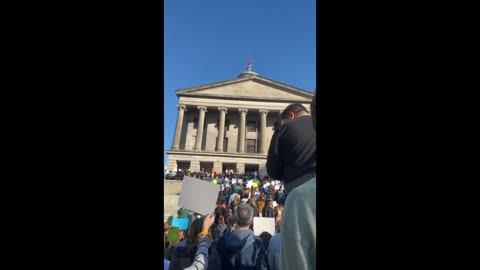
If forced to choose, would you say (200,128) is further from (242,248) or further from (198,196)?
(242,248)

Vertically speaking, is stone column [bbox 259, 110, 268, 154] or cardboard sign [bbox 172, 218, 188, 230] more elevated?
stone column [bbox 259, 110, 268, 154]

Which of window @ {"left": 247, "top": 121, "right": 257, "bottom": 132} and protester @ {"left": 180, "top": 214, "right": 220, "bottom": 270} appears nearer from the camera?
protester @ {"left": 180, "top": 214, "right": 220, "bottom": 270}

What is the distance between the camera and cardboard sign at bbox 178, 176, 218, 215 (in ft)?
9.64

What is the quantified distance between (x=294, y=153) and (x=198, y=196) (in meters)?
1.11

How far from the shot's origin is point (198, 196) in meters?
2.99

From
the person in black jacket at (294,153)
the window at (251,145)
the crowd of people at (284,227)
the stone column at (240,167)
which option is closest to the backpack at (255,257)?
the crowd of people at (284,227)

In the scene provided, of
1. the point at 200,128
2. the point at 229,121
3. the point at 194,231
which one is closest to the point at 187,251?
the point at 194,231

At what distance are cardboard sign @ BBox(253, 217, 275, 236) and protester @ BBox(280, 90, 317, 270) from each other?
162 centimetres

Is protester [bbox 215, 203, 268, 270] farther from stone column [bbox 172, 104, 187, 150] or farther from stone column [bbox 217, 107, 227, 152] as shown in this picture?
stone column [bbox 172, 104, 187, 150]

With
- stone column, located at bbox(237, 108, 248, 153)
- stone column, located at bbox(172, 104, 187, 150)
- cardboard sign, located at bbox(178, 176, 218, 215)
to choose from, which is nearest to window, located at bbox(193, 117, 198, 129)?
stone column, located at bbox(172, 104, 187, 150)

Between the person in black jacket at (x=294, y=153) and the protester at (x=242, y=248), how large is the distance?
1.94 ft
